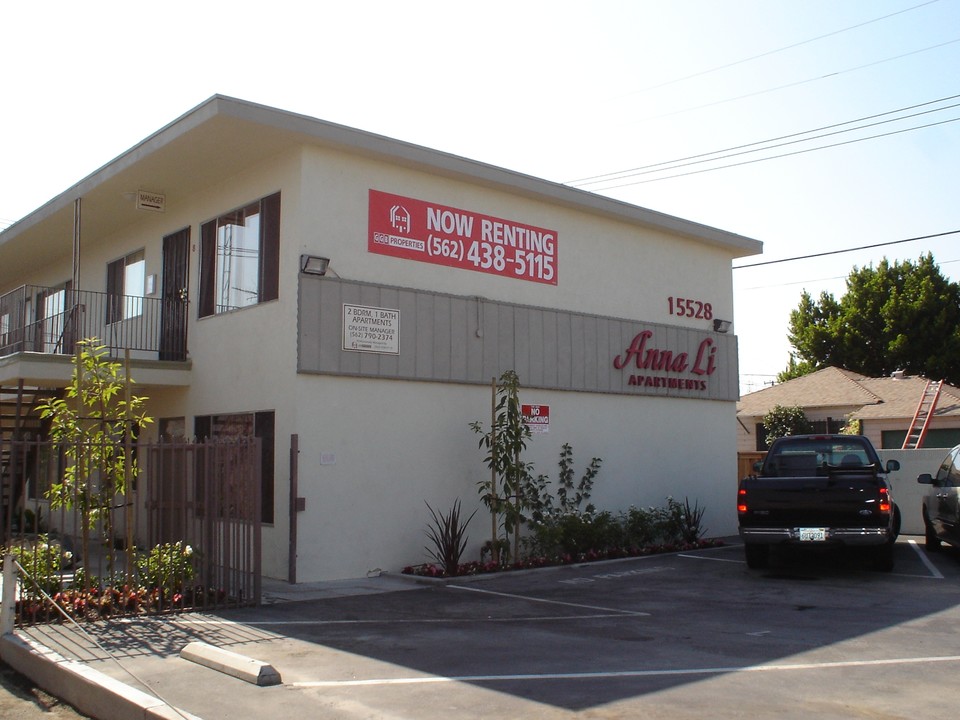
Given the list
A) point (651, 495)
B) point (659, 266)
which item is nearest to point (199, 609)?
point (651, 495)

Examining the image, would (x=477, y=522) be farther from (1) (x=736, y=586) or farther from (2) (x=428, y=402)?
(1) (x=736, y=586)

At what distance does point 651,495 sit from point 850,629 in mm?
9381

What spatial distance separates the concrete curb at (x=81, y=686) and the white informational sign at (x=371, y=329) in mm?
6698

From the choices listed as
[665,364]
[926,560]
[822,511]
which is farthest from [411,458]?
[926,560]

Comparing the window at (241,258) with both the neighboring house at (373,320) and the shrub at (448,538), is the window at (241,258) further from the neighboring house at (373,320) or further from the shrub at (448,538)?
the shrub at (448,538)

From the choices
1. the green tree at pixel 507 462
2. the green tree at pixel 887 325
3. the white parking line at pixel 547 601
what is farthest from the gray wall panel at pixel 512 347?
the green tree at pixel 887 325

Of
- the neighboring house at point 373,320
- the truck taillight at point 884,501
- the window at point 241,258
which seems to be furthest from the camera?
the window at point 241,258

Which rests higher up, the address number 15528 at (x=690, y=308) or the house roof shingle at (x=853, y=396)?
the address number 15528 at (x=690, y=308)

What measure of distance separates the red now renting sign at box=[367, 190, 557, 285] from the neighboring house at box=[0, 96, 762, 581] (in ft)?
0.12

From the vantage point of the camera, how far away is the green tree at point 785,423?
109 ft

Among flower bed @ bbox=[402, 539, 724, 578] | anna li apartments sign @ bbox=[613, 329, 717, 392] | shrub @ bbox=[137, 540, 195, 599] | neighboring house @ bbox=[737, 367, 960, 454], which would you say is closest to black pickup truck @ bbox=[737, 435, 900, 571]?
flower bed @ bbox=[402, 539, 724, 578]

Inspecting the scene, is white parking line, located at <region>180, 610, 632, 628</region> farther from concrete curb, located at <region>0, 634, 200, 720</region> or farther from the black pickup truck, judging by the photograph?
the black pickup truck

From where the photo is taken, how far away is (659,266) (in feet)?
65.4

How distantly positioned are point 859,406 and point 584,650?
2761 centimetres
